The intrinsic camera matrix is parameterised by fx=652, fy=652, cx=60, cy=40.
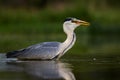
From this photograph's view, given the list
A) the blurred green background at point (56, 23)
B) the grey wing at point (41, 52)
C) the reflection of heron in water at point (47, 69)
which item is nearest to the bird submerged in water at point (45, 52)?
the grey wing at point (41, 52)

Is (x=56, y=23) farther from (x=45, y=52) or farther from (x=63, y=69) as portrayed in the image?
(x=63, y=69)

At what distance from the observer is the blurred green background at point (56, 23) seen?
24500 millimetres

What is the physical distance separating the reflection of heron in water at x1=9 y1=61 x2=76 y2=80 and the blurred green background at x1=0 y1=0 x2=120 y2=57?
20.5ft

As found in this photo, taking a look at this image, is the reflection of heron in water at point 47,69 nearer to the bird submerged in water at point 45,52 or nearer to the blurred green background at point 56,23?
the bird submerged in water at point 45,52

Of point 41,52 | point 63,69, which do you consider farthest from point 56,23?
point 63,69

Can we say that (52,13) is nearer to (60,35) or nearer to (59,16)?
(59,16)

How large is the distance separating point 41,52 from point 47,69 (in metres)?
2.14

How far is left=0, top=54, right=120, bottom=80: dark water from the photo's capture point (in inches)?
490

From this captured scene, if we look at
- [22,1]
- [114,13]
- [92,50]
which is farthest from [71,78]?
[22,1]

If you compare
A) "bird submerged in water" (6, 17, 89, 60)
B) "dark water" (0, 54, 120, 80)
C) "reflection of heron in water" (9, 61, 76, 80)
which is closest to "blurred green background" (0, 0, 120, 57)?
"bird submerged in water" (6, 17, 89, 60)

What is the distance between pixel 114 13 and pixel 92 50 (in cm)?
1375

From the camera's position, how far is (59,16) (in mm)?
30312

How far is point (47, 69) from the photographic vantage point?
1379 centimetres

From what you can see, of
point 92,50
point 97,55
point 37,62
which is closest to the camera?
point 37,62
